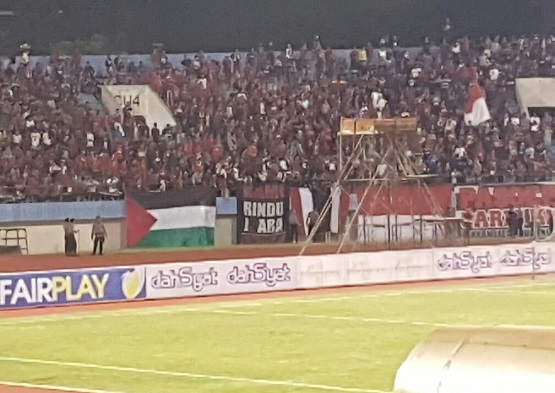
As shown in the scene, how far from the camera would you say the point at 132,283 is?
22688 millimetres

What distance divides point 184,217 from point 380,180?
5427mm

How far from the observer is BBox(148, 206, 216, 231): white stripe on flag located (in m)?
34.2

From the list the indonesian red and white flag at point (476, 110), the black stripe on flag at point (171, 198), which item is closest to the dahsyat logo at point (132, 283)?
the black stripe on flag at point (171, 198)

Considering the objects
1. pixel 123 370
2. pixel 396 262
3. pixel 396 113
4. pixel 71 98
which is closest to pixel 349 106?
pixel 396 113

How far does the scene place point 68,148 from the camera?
35.0m

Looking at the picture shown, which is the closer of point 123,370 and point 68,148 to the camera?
point 123,370

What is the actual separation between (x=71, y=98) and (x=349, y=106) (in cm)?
860

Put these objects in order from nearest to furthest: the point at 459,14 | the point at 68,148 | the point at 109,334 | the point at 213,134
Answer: the point at 109,334 → the point at 68,148 → the point at 213,134 → the point at 459,14

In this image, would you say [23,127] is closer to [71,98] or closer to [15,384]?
[71,98]

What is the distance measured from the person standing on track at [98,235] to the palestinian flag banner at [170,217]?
87cm

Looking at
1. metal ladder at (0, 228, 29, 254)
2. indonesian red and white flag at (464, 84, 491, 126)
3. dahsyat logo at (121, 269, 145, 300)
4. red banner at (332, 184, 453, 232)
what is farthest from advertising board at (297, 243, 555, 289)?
indonesian red and white flag at (464, 84, 491, 126)

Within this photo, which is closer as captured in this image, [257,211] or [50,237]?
[50,237]

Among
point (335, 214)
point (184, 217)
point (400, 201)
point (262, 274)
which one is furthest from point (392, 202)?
point (262, 274)

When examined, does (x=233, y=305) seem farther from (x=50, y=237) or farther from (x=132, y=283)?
(x=50, y=237)
